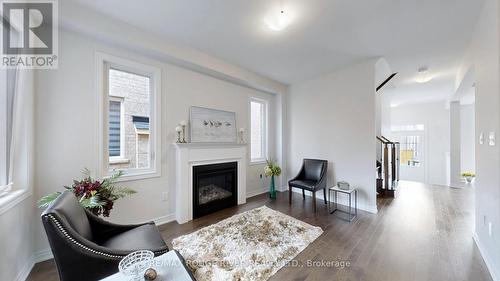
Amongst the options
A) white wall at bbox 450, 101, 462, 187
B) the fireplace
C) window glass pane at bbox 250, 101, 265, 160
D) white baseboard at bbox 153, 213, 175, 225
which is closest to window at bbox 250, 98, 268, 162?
window glass pane at bbox 250, 101, 265, 160

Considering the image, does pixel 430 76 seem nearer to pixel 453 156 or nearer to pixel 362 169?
pixel 453 156

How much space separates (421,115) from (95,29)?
9879 mm

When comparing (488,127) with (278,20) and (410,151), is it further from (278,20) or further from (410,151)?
(410,151)

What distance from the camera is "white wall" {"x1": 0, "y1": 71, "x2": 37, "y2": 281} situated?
60.6 inches

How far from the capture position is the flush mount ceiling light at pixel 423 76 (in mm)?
4055

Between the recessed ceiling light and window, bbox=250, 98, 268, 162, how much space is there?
227 cm

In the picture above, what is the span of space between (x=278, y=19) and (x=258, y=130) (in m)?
2.78

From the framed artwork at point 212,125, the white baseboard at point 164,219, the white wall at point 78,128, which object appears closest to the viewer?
the white wall at point 78,128

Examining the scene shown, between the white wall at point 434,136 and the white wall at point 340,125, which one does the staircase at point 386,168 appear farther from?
the white wall at point 434,136

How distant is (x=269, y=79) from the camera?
14.8 ft

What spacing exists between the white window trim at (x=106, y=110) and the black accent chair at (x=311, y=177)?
2.55m

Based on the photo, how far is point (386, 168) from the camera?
14.6 ft

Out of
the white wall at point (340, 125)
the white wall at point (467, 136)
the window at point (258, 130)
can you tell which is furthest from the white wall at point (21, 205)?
the white wall at point (467, 136)

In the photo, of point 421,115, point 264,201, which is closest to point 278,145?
point 264,201
